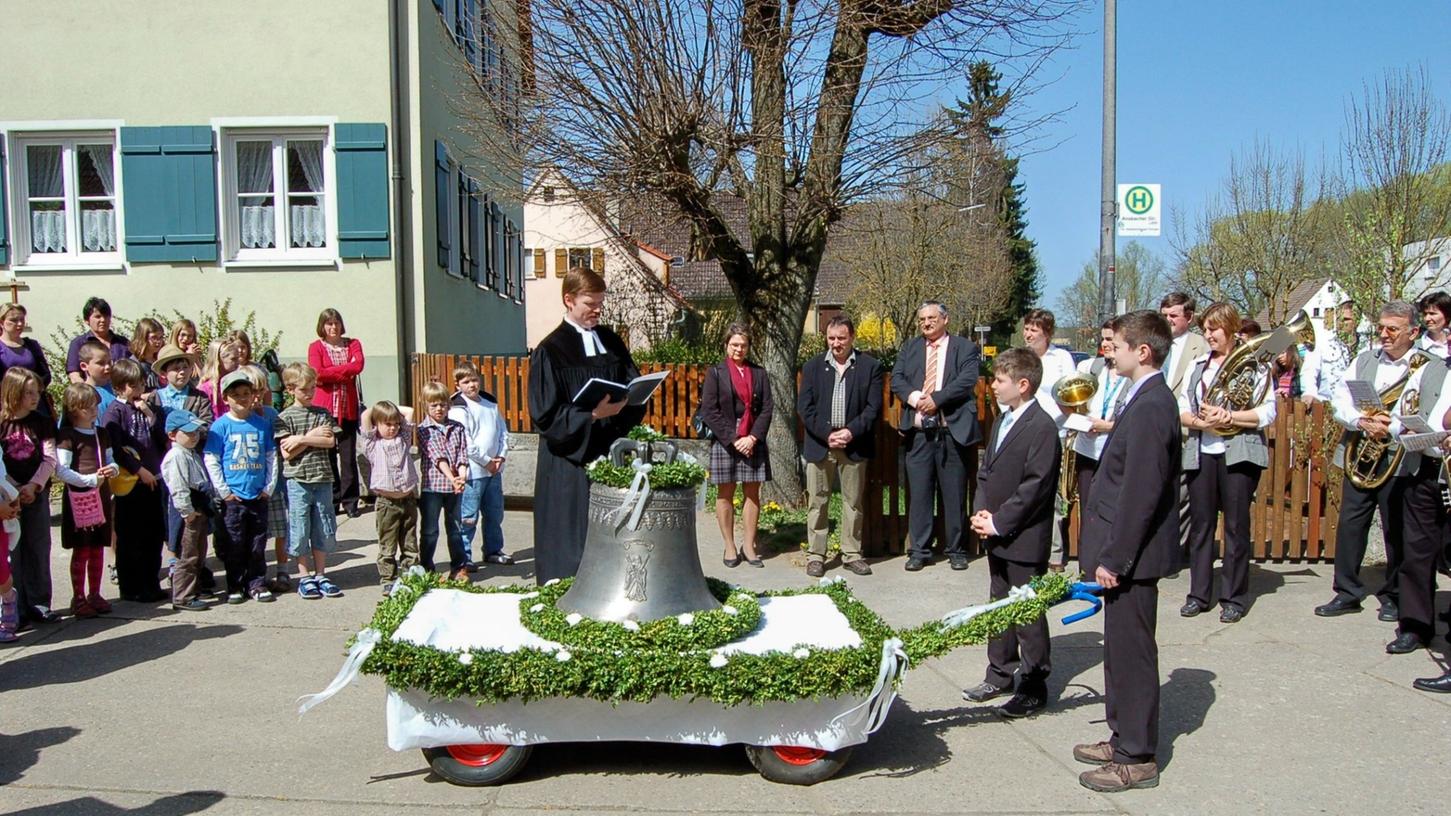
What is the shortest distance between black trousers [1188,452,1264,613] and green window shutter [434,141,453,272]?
1047 centimetres

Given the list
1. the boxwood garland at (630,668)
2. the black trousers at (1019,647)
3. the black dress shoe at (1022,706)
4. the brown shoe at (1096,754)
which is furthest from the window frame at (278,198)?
the brown shoe at (1096,754)

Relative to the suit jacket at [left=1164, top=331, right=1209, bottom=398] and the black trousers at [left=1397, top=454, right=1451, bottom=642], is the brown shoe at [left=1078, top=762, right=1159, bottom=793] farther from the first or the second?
the suit jacket at [left=1164, top=331, right=1209, bottom=398]

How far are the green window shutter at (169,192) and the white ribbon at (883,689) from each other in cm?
1143

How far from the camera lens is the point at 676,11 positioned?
8.98 metres

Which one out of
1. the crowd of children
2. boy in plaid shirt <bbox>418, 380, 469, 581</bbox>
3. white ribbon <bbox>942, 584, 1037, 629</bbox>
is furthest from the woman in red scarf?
white ribbon <bbox>942, 584, 1037, 629</bbox>

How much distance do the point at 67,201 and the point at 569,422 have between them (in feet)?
37.5

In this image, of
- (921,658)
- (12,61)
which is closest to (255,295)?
(12,61)

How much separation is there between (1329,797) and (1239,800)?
0.38 m

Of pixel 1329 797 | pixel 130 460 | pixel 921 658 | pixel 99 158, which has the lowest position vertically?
pixel 1329 797

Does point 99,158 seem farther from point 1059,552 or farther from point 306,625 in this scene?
point 1059,552

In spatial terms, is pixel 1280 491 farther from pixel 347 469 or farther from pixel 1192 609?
pixel 347 469

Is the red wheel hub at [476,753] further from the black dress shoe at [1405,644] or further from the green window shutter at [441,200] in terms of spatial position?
the green window shutter at [441,200]

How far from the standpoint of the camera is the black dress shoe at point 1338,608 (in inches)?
280

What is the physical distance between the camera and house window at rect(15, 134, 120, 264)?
13359mm
